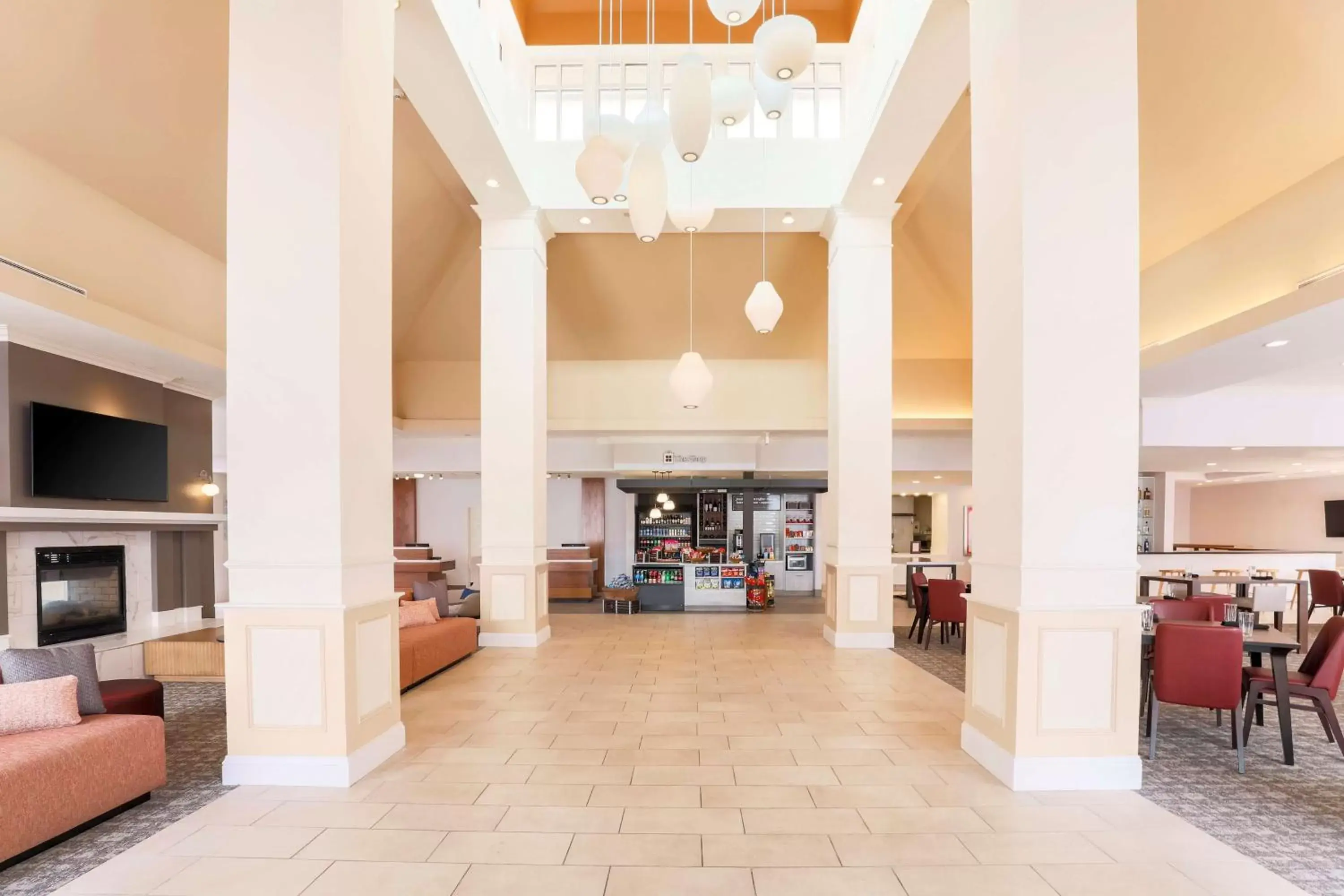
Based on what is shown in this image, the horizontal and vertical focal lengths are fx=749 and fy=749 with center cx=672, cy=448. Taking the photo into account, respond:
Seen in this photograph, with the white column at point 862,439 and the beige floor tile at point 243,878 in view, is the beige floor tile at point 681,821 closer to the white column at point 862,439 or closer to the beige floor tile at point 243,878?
the beige floor tile at point 243,878

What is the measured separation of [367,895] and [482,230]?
7.10 meters

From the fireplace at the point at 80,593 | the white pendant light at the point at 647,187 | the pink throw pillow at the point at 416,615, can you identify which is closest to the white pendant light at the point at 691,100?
the white pendant light at the point at 647,187

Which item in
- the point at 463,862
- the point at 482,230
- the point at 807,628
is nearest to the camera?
the point at 463,862

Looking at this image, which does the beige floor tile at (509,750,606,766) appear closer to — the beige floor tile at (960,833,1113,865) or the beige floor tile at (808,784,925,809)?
the beige floor tile at (808,784,925,809)

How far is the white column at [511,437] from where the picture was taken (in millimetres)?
8055

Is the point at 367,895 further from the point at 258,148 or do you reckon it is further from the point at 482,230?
the point at 482,230

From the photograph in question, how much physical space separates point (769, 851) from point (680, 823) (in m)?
0.46

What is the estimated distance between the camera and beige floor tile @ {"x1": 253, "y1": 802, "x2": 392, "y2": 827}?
3.39 meters

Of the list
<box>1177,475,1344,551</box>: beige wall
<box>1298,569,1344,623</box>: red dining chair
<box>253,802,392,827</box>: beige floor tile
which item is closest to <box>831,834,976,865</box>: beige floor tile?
<box>253,802,392,827</box>: beige floor tile

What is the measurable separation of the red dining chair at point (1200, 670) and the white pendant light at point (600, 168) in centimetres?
422

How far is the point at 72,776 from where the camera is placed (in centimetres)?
320

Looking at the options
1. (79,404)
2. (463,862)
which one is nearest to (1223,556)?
(463,862)

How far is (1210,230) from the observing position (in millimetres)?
7180

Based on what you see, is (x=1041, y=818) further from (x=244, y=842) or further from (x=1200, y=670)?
(x=244, y=842)
